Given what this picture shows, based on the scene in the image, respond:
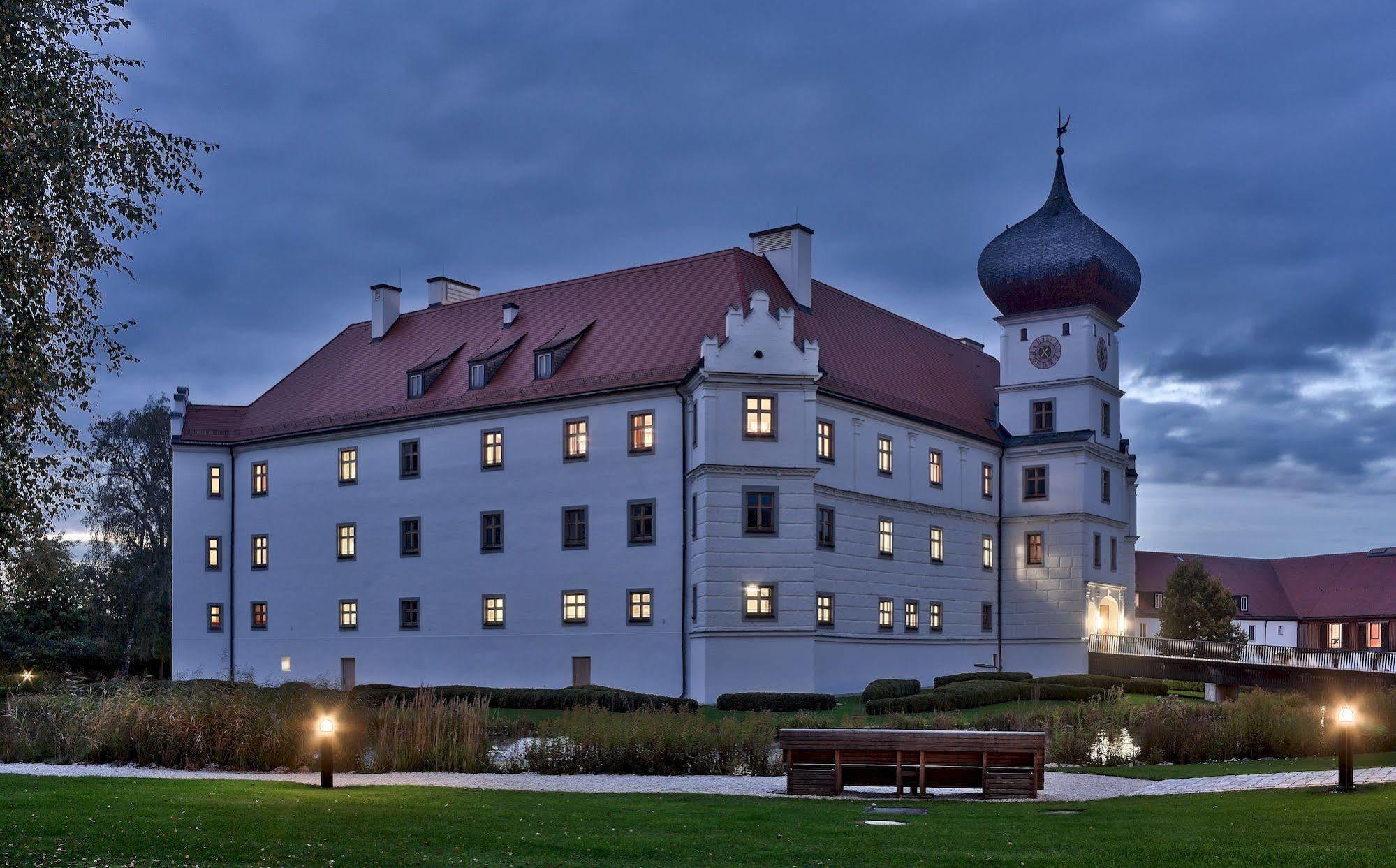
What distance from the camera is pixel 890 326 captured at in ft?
173

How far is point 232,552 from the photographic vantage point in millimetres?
51594

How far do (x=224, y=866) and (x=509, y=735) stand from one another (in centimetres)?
1529

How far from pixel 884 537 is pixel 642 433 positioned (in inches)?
356

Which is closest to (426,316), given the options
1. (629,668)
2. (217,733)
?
(629,668)

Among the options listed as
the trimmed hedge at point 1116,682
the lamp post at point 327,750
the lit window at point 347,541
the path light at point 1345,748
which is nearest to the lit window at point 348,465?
the lit window at point 347,541

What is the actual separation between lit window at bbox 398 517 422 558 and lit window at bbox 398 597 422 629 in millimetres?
1472

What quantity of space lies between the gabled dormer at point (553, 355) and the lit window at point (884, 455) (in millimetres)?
10184

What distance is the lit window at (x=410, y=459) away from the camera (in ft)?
153

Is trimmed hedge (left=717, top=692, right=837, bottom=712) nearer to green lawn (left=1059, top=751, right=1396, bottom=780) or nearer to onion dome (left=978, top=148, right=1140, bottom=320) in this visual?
green lawn (left=1059, top=751, right=1396, bottom=780)

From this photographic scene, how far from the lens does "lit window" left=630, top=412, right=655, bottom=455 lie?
41344 millimetres

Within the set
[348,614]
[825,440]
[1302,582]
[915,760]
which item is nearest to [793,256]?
[825,440]

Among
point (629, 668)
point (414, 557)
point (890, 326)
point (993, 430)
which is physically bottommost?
point (629, 668)

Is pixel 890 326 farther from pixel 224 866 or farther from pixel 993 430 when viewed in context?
pixel 224 866

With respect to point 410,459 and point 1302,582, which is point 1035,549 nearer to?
point 410,459
